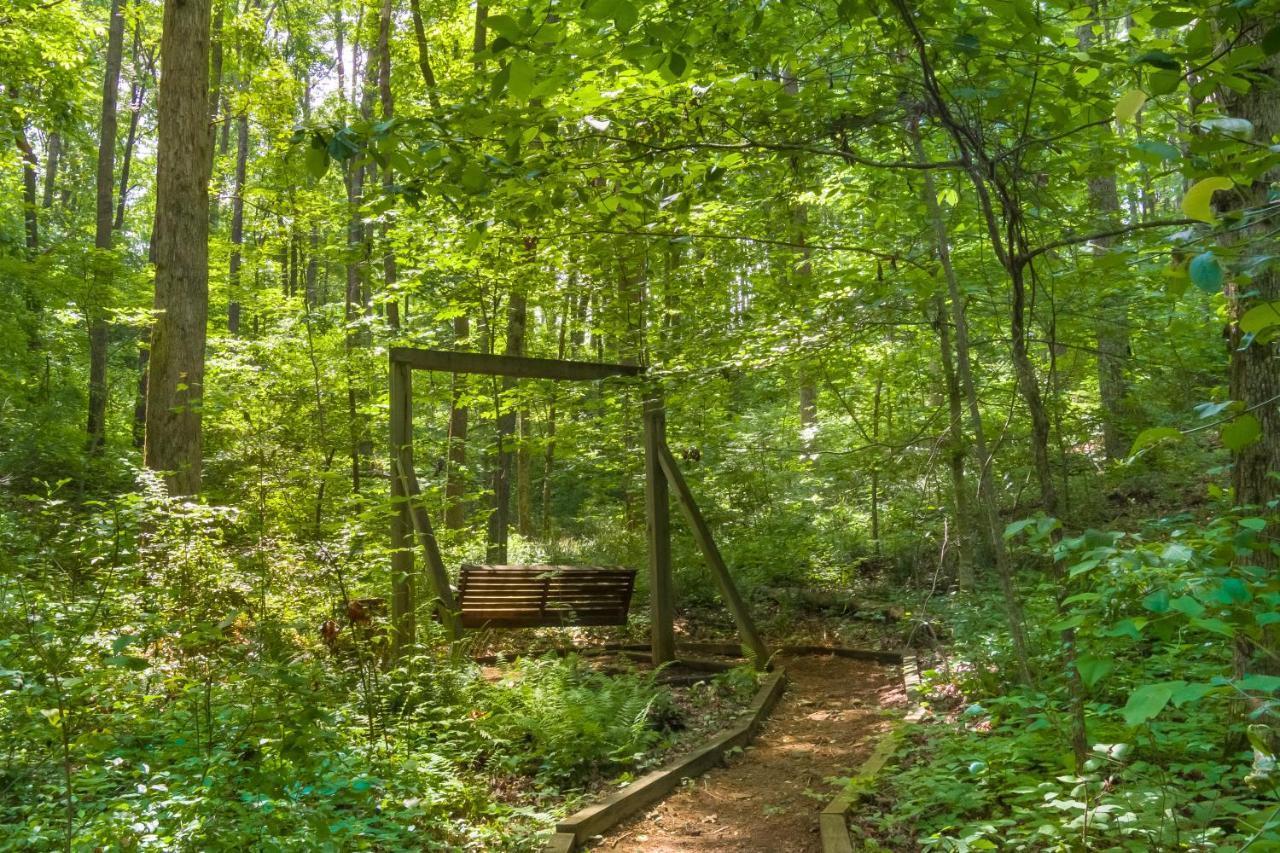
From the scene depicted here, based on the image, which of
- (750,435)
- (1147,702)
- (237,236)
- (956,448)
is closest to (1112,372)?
(956,448)

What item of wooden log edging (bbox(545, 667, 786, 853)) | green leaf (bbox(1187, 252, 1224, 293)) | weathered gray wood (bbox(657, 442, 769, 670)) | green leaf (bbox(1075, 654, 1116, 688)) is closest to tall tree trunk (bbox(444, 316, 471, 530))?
weathered gray wood (bbox(657, 442, 769, 670))

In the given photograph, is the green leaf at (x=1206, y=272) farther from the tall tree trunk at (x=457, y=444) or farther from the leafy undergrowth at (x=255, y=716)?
the tall tree trunk at (x=457, y=444)

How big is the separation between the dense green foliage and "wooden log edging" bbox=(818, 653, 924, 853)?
0.16 metres

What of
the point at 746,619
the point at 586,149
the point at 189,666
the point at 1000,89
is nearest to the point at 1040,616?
the point at 746,619

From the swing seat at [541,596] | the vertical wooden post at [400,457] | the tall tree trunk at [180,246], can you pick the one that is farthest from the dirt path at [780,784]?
the tall tree trunk at [180,246]

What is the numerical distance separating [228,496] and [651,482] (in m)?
6.52

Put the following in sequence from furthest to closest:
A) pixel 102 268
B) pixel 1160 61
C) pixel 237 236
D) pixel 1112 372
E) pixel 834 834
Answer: pixel 237 236, pixel 102 268, pixel 1112 372, pixel 834 834, pixel 1160 61

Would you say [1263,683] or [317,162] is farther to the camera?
[317,162]

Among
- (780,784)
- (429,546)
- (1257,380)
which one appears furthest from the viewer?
(429,546)

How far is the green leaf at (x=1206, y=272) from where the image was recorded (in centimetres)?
151

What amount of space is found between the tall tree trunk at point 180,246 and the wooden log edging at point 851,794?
727cm

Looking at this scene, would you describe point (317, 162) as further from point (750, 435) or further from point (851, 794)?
point (750, 435)

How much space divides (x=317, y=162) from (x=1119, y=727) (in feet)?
13.6

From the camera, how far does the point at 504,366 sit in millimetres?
8289
